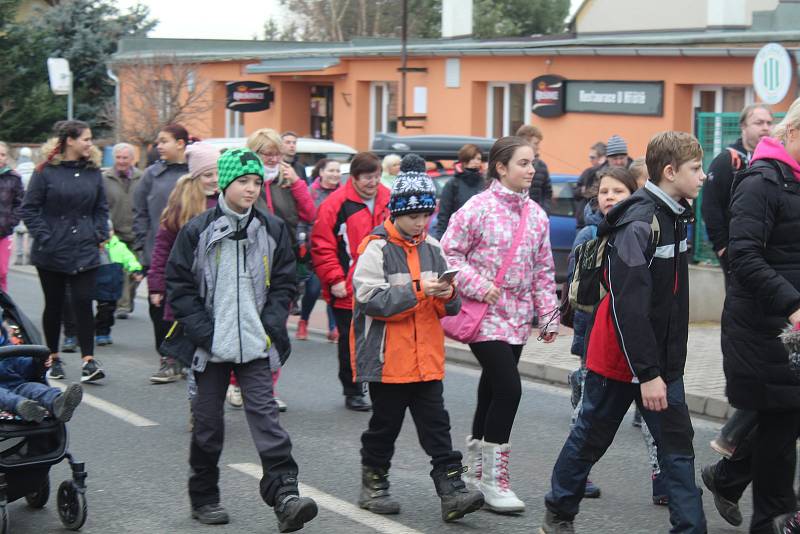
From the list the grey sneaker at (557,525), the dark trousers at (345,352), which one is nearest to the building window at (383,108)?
the dark trousers at (345,352)

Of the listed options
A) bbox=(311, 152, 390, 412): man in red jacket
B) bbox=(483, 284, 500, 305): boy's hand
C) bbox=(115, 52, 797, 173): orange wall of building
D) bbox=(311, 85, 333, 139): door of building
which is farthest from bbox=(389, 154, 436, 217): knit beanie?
bbox=(311, 85, 333, 139): door of building

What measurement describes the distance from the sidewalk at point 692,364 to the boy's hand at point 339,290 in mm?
2335

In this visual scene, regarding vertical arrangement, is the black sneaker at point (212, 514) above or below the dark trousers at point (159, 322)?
below

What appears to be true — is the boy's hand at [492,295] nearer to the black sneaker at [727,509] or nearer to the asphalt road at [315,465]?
the asphalt road at [315,465]

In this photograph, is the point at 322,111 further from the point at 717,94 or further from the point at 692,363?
the point at 692,363

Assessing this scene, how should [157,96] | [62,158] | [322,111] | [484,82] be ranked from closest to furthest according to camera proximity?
[62,158] → [484,82] → [157,96] → [322,111]

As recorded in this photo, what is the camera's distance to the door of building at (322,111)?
34.1m

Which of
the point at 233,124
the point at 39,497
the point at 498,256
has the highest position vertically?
the point at 233,124

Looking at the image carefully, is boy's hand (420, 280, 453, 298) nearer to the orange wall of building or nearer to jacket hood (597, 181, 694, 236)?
jacket hood (597, 181, 694, 236)

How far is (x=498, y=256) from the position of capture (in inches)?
251

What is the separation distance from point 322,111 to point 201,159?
26.3 metres

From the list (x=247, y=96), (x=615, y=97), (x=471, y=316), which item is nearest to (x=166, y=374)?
(x=471, y=316)

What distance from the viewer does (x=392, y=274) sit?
6.14m

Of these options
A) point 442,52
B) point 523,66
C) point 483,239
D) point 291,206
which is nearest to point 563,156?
point 523,66
